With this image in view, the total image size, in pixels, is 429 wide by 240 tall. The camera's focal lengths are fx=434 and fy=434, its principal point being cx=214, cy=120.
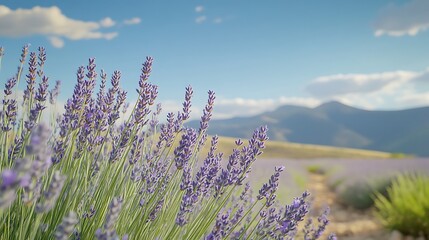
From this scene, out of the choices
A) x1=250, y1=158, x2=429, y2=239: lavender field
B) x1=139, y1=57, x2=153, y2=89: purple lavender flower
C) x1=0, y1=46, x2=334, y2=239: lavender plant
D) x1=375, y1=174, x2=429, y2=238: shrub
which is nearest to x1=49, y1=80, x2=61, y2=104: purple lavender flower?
x1=0, y1=46, x2=334, y2=239: lavender plant

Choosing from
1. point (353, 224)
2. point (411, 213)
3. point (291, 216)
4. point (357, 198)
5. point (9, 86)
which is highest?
point (9, 86)

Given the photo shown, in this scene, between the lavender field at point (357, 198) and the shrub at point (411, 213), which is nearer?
the shrub at point (411, 213)

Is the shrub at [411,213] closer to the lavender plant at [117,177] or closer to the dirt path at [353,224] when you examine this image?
the dirt path at [353,224]

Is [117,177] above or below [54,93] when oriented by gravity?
below

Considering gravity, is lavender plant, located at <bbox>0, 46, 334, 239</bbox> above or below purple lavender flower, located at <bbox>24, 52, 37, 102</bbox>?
below

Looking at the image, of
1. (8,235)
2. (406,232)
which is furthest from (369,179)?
(8,235)

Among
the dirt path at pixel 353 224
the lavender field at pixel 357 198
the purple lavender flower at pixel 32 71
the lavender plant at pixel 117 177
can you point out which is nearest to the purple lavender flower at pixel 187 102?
the lavender plant at pixel 117 177

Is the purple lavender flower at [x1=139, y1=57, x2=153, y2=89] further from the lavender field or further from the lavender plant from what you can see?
the lavender field

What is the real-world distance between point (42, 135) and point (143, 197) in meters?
1.55

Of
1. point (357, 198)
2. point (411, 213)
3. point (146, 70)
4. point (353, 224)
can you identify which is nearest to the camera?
point (146, 70)

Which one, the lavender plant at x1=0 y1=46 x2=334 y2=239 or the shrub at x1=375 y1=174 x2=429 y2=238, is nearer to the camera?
the lavender plant at x1=0 y1=46 x2=334 y2=239

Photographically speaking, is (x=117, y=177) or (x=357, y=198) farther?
(x=357, y=198)

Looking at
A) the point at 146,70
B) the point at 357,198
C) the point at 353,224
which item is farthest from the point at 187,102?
the point at 357,198

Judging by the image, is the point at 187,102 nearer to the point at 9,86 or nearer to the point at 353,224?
the point at 9,86
